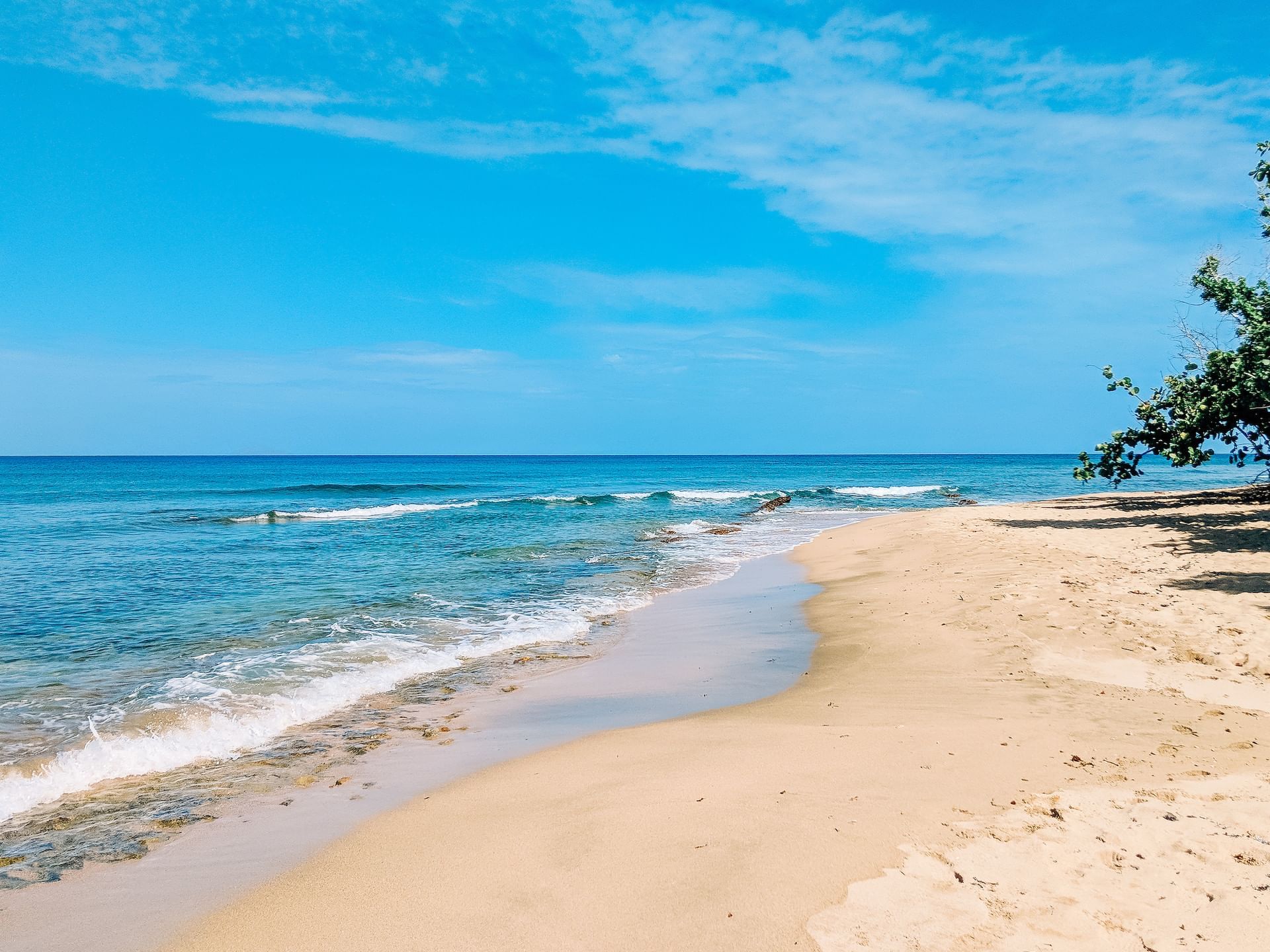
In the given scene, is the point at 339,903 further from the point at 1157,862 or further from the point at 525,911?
the point at 1157,862

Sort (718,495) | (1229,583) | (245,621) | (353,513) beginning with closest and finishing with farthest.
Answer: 1. (1229,583)
2. (245,621)
3. (353,513)
4. (718,495)

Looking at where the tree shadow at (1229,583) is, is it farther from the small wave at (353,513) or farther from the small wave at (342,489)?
the small wave at (342,489)

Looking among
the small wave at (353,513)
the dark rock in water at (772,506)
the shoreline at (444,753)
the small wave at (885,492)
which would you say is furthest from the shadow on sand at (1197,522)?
the small wave at (353,513)

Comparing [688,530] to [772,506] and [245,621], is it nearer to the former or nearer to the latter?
[772,506]

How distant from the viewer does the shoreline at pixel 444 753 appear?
4141 mm

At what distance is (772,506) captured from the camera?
131 ft

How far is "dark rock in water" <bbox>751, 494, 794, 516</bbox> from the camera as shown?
3791cm

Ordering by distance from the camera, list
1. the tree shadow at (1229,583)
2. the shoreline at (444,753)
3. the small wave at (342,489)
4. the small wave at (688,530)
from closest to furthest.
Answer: the shoreline at (444,753) < the tree shadow at (1229,583) < the small wave at (688,530) < the small wave at (342,489)

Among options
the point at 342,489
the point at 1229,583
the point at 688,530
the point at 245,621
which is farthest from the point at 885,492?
the point at 245,621

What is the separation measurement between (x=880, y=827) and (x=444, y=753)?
400 centimetres

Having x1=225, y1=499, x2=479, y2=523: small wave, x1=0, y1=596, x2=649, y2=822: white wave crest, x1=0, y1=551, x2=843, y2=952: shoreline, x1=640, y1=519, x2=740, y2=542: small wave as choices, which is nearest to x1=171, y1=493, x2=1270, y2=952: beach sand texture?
x1=0, y1=551, x2=843, y2=952: shoreline

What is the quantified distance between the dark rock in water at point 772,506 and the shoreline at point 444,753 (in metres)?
24.6

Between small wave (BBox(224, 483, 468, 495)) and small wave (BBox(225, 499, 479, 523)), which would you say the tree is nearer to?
small wave (BBox(225, 499, 479, 523))

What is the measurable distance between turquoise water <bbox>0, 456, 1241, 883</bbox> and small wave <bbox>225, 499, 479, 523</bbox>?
23 cm
